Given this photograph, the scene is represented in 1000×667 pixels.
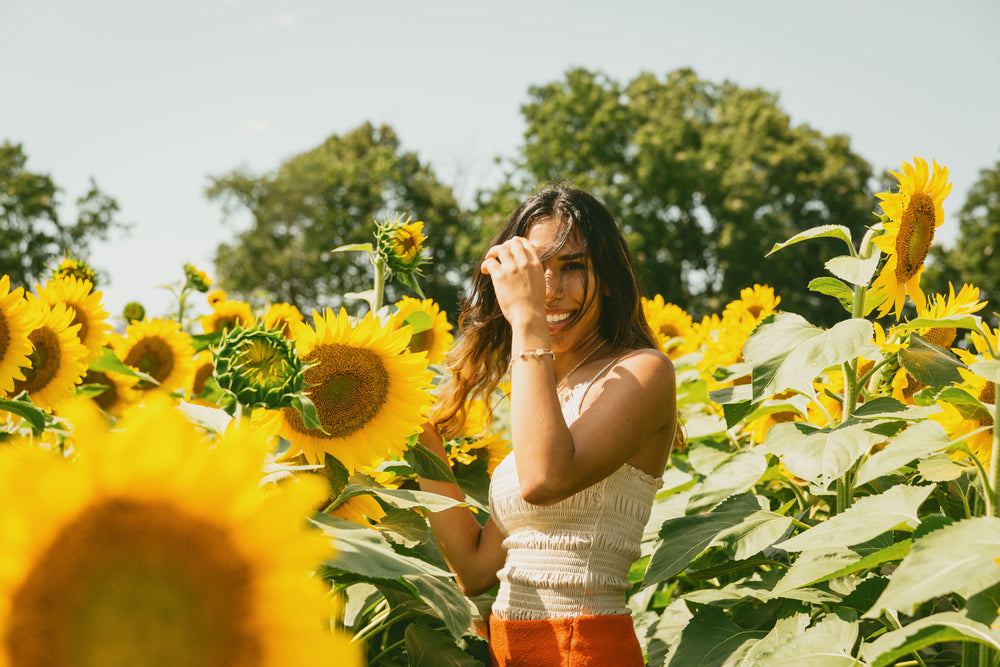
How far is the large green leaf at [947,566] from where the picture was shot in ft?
3.22

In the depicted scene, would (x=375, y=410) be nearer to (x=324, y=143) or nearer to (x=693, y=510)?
(x=693, y=510)

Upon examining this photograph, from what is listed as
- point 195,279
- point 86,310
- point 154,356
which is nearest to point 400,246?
point 86,310

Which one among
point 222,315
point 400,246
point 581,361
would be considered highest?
point 222,315

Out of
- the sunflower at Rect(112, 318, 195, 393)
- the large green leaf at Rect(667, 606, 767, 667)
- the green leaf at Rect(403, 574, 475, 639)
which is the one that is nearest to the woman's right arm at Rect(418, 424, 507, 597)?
the large green leaf at Rect(667, 606, 767, 667)

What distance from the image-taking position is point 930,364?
1631 millimetres

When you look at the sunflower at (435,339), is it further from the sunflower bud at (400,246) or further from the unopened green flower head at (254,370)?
the unopened green flower head at (254,370)

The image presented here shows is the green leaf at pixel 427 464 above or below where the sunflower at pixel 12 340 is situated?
below

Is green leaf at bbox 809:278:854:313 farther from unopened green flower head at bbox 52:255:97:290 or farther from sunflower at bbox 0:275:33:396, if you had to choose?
unopened green flower head at bbox 52:255:97:290

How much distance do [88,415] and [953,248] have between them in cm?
2921

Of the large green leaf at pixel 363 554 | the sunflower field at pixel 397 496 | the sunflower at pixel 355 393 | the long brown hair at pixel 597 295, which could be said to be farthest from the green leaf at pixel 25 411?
the long brown hair at pixel 597 295

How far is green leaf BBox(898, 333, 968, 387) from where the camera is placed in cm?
160

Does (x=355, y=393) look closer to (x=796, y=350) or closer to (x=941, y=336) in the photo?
(x=796, y=350)

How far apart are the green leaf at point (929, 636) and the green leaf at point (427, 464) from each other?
0.86 m

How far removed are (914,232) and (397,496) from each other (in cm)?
135
